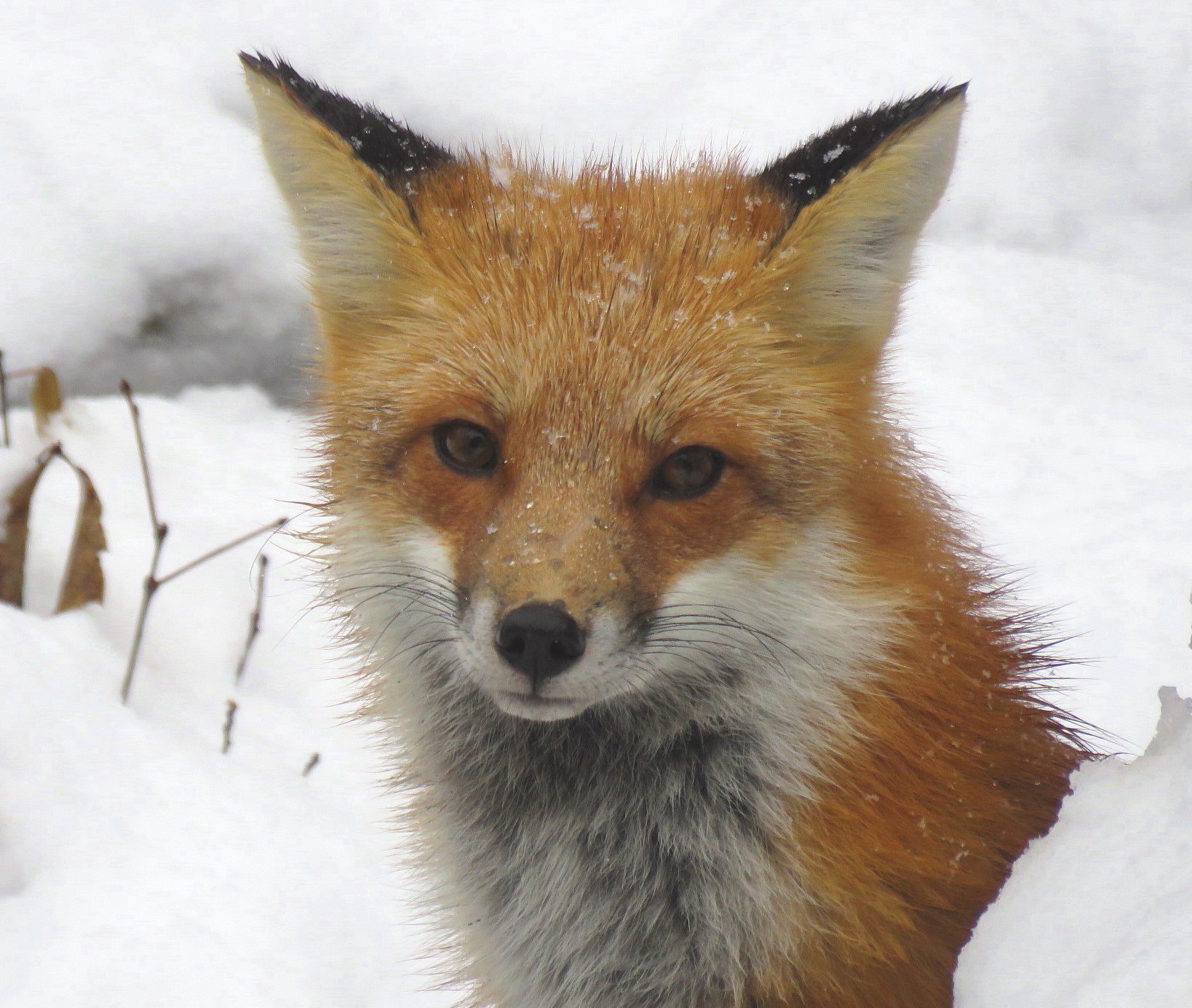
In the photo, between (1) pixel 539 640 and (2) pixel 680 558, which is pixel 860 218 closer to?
(2) pixel 680 558

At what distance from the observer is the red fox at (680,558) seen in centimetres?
196

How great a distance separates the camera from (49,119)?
485cm

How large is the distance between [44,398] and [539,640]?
262cm

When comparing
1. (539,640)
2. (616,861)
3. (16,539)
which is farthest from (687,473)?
(16,539)

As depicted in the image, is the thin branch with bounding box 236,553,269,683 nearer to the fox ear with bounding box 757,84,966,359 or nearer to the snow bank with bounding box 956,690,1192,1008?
the fox ear with bounding box 757,84,966,359

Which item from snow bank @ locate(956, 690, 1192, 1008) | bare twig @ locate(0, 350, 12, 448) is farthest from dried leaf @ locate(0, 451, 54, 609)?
snow bank @ locate(956, 690, 1192, 1008)

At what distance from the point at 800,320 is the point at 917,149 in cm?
36

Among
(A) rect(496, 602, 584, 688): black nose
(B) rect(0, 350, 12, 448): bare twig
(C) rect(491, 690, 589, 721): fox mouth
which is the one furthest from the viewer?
(B) rect(0, 350, 12, 448): bare twig

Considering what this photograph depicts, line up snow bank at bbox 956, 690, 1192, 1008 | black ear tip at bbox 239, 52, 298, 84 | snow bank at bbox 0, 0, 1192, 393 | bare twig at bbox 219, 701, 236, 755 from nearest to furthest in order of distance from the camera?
snow bank at bbox 956, 690, 1192, 1008 < black ear tip at bbox 239, 52, 298, 84 < bare twig at bbox 219, 701, 236, 755 < snow bank at bbox 0, 0, 1192, 393

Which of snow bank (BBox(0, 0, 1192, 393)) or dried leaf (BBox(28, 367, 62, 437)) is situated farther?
snow bank (BBox(0, 0, 1192, 393))

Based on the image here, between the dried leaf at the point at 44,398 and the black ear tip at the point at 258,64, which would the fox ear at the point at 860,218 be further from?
the dried leaf at the point at 44,398

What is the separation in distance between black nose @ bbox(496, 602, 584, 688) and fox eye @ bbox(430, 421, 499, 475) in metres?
0.37

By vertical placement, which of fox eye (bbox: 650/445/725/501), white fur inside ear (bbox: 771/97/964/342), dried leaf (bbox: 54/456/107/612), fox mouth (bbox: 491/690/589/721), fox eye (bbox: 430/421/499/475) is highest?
white fur inside ear (bbox: 771/97/964/342)

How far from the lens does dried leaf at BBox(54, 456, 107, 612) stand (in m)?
3.23
